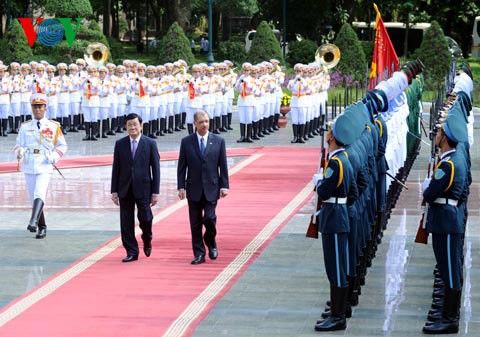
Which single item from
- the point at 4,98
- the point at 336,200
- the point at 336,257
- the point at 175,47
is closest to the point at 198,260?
the point at 336,257

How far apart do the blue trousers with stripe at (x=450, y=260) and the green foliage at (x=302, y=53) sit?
50.0m

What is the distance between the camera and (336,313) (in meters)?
9.91

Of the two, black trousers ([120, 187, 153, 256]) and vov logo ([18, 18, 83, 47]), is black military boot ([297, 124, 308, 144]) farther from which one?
vov logo ([18, 18, 83, 47])

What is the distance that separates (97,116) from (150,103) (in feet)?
4.38

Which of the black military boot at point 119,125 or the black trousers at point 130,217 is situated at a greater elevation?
the black trousers at point 130,217

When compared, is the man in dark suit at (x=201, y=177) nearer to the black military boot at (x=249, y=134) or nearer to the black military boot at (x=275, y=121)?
the black military boot at (x=249, y=134)

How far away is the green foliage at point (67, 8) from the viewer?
46.3 metres

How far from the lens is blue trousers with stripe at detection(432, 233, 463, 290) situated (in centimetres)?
985

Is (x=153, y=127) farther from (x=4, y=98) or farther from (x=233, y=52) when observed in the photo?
(x=233, y=52)

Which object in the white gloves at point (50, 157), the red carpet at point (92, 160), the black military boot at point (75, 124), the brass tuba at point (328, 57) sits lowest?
the black military boot at point (75, 124)

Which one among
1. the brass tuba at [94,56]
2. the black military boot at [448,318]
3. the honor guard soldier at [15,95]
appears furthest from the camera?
the brass tuba at [94,56]

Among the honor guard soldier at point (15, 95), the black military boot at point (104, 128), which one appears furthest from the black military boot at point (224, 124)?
the honor guard soldier at point (15, 95)

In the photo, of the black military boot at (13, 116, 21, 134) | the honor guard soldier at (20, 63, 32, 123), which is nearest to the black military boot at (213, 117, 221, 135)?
the honor guard soldier at (20, 63, 32, 123)

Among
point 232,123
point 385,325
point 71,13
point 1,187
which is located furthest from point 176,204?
point 71,13
